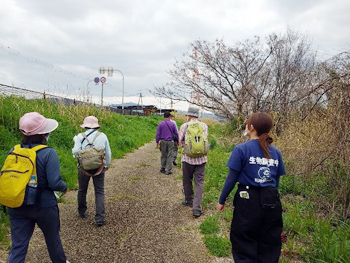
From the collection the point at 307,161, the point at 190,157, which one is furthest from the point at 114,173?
the point at 307,161

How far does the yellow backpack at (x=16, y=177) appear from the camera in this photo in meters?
2.34

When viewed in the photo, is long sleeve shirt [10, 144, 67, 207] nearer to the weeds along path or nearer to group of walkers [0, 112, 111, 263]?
group of walkers [0, 112, 111, 263]

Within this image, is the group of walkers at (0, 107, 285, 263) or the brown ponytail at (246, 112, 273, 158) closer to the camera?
the group of walkers at (0, 107, 285, 263)

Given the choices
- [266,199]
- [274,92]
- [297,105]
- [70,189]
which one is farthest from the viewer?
[274,92]

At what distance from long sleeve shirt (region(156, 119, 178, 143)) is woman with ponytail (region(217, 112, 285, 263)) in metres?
5.28

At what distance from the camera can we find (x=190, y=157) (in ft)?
15.4

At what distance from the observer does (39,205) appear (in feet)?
8.20

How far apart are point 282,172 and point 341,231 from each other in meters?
1.67

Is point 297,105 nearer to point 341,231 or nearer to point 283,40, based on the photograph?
point 341,231

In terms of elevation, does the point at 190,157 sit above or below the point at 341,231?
above

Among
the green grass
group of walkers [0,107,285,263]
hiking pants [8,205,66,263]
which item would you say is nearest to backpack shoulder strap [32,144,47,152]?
group of walkers [0,107,285,263]

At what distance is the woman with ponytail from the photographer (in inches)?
100

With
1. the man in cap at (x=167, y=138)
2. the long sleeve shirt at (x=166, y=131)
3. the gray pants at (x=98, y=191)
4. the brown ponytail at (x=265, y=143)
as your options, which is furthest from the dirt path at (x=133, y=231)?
the long sleeve shirt at (x=166, y=131)

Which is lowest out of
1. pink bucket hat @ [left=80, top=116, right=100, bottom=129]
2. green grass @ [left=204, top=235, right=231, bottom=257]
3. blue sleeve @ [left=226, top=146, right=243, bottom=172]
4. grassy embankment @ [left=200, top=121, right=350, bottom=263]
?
green grass @ [left=204, top=235, right=231, bottom=257]
